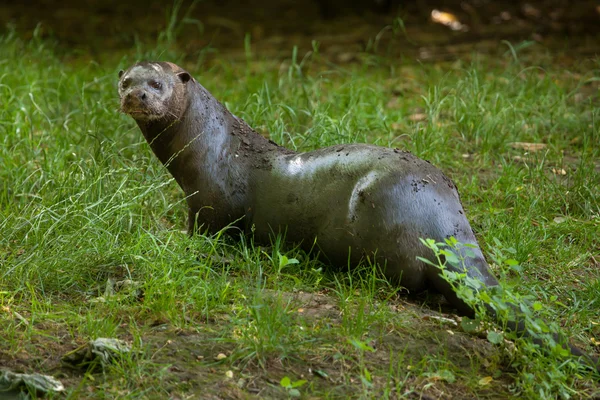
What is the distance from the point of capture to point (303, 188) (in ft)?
11.8

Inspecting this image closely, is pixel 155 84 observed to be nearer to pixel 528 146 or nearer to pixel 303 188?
pixel 303 188

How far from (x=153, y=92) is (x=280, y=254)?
862mm

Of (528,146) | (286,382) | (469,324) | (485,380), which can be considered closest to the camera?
(286,382)

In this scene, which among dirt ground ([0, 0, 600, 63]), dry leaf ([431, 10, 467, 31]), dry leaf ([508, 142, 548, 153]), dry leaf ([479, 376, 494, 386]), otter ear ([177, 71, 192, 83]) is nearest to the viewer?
dry leaf ([479, 376, 494, 386])

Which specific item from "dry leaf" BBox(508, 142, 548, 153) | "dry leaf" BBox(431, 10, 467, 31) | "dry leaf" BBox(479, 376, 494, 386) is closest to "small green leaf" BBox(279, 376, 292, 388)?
"dry leaf" BBox(479, 376, 494, 386)

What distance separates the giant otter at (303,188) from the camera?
10.9 ft

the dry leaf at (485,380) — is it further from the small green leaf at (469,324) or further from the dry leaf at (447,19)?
the dry leaf at (447,19)

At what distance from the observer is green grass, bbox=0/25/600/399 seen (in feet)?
9.37

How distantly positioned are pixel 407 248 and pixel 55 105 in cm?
294

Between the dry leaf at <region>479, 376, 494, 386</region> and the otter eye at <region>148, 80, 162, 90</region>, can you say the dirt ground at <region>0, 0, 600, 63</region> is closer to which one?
the otter eye at <region>148, 80, 162, 90</region>

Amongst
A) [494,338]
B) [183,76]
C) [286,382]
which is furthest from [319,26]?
[286,382]

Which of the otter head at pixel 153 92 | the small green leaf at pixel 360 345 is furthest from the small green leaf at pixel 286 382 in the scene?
the otter head at pixel 153 92

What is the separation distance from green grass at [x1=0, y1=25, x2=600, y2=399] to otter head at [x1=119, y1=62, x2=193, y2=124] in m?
0.36

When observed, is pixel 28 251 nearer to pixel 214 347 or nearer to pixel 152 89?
pixel 152 89
